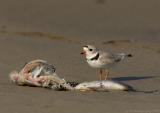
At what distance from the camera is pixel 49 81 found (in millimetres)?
8203

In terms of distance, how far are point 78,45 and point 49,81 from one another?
4202 mm

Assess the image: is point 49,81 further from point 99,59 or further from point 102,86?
point 99,59

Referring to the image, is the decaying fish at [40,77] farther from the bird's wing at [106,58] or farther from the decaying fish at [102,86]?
the bird's wing at [106,58]

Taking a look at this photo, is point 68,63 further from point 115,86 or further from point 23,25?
point 23,25

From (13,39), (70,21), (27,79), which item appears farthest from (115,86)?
(70,21)

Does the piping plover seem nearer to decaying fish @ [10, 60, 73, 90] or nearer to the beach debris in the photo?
the beach debris

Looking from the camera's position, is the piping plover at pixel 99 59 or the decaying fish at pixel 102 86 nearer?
the decaying fish at pixel 102 86

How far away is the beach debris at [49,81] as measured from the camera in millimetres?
8047

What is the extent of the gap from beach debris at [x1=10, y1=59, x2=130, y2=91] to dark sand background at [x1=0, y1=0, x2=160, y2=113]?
0.47 feet

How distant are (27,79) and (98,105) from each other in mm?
1670

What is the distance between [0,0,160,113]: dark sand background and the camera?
23.0ft

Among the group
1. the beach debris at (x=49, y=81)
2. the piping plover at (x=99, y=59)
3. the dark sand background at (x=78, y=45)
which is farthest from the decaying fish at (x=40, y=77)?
the piping plover at (x=99, y=59)

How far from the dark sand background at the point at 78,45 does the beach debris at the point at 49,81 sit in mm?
143

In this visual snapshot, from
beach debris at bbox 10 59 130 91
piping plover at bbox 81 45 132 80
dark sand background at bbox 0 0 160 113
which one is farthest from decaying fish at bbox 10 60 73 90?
piping plover at bbox 81 45 132 80
